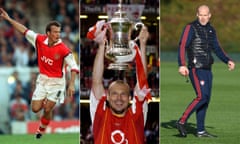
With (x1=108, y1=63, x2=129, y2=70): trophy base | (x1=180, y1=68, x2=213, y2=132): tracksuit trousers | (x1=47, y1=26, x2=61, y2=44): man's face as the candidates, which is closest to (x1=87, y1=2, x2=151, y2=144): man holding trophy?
(x1=108, y1=63, x2=129, y2=70): trophy base

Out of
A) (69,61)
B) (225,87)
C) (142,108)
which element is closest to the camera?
(142,108)

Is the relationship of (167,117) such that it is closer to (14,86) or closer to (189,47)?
(189,47)

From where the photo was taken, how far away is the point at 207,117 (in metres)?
5.86

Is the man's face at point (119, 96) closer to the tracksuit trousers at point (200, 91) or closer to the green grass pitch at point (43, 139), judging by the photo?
the tracksuit trousers at point (200, 91)

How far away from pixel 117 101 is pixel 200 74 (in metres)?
0.81

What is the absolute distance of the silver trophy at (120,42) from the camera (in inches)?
177

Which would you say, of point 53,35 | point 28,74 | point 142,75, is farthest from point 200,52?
point 28,74

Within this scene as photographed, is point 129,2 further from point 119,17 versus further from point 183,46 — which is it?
point 183,46

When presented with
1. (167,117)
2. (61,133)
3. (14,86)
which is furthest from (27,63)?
(167,117)

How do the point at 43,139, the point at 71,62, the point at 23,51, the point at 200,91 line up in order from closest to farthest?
the point at 71,62 < the point at 200,91 < the point at 43,139 < the point at 23,51

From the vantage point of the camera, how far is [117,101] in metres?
4.58

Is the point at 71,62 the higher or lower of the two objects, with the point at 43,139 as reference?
higher

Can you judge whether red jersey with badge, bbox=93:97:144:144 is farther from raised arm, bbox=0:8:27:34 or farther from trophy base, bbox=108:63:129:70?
raised arm, bbox=0:8:27:34

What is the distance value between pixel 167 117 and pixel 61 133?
4.12ft
